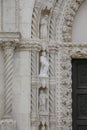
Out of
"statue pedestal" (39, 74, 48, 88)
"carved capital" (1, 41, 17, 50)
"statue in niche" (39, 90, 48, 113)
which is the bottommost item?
"statue in niche" (39, 90, 48, 113)

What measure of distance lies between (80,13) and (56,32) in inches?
23.2

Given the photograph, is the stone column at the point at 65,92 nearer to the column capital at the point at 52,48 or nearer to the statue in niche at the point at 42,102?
the column capital at the point at 52,48

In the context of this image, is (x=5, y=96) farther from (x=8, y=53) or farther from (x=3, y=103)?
(x=8, y=53)

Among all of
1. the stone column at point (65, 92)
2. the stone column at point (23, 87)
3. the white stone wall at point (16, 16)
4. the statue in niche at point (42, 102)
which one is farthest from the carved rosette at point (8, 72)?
the stone column at point (65, 92)

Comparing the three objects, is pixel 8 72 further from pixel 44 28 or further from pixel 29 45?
pixel 44 28

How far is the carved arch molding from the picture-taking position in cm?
741

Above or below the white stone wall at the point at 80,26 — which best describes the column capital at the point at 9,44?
below

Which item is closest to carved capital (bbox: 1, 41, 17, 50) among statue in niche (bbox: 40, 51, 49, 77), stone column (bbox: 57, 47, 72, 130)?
statue in niche (bbox: 40, 51, 49, 77)

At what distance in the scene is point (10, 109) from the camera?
7102mm

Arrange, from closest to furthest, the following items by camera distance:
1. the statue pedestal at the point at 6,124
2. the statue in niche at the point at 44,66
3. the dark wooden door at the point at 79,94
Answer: the statue pedestal at the point at 6,124
the statue in niche at the point at 44,66
the dark wooden door at the point at 79,94

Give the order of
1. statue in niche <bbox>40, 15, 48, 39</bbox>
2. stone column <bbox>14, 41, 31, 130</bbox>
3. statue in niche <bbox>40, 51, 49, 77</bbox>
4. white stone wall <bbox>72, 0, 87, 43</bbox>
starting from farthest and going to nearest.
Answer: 1. white stone wall <bbox>72, 0, 87, 43</bbox>
2. statue in niche <bbox>40, 15, 48, 39</bbox>
3. statue in niche <bbox>40, 51, 49, 77</bbox>
4. stone column <bbox>14, 41, 31, 130</bbox>

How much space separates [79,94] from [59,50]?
2.81ft

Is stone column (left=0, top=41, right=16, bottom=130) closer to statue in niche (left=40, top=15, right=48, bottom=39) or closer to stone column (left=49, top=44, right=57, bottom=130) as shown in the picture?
statue in niche (left=40, top=15, right=48, bottom=39)

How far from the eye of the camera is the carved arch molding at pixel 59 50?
7.41 meters
